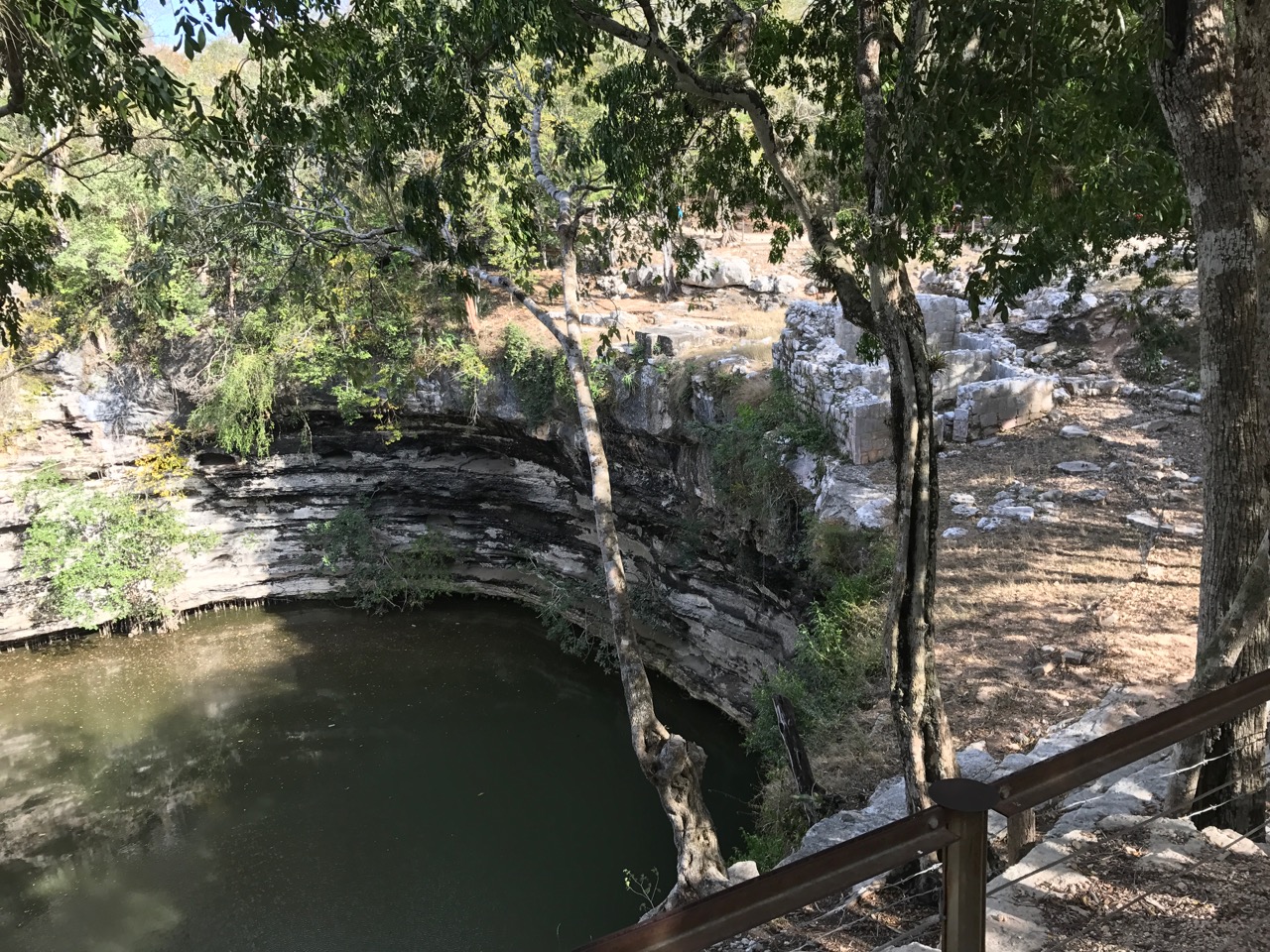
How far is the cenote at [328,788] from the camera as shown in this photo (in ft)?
29.8

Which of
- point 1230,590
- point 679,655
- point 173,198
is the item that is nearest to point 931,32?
point 1230,590

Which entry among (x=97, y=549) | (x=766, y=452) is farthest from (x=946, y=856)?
(x=97, y=549)

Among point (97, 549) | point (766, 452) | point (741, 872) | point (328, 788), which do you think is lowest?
point (328, 788)

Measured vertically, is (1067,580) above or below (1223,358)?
below

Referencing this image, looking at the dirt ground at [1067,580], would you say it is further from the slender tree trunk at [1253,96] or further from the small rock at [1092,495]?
the slender tree trunk at [1253,96]

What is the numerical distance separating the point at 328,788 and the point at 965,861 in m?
11.2

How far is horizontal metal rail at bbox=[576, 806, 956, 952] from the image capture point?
1334 mm

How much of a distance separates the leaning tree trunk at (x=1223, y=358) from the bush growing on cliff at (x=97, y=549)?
15.5m

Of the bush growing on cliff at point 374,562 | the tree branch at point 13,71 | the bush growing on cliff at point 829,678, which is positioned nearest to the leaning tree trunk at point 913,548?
the bush growing on cliff at point 829,678

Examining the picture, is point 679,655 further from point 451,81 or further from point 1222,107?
point 1222,107

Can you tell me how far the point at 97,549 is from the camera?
14453mm

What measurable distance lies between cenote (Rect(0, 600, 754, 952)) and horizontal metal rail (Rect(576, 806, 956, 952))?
26.5 ft

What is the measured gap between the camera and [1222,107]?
115 inches

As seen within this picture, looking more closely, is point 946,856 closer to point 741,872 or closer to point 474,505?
point 741,872
